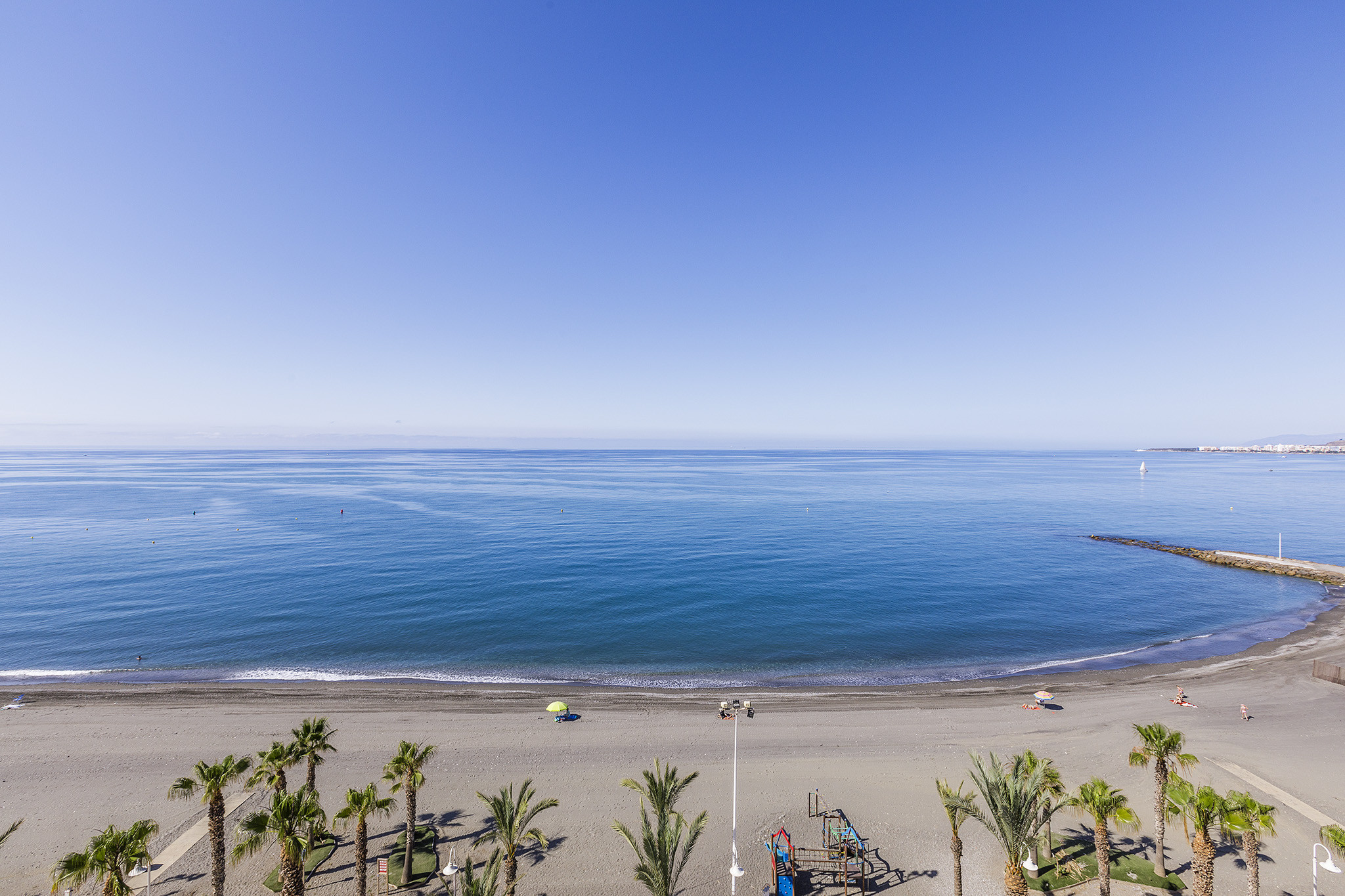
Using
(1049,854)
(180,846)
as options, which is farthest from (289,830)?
(1049,854)

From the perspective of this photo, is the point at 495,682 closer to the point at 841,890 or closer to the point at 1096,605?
the point at 841,890

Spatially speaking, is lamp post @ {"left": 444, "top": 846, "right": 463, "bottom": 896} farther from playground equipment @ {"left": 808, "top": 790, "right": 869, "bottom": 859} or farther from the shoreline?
playground equipment @ {"left": 808, "top": 790, "right": 869, "bottom": 859}

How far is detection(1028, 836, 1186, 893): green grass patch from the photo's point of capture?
20.0 metres

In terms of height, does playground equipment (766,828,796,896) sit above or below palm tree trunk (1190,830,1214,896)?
below

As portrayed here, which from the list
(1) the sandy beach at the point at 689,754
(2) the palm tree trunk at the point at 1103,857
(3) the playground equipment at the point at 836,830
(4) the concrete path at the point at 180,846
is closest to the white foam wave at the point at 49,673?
(1) the sandy beach at the point at 689,754

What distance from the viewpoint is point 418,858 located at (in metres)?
21.7

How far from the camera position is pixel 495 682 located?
40281 mm

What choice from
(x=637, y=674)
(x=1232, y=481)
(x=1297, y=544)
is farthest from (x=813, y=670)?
(x=1232, y=481)

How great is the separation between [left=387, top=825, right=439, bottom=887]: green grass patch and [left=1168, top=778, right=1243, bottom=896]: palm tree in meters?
27.6

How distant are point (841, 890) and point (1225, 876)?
51.3ft

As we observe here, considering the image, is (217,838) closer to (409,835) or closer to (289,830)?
(289,830)

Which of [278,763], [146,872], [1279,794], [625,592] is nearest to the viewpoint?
[278,763]

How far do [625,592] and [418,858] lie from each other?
1555 inches

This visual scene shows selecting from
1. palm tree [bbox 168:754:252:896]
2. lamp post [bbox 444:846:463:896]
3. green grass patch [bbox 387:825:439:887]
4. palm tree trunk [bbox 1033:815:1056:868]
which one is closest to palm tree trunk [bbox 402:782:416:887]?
green grass patch [bbox 387:825:439:887]
